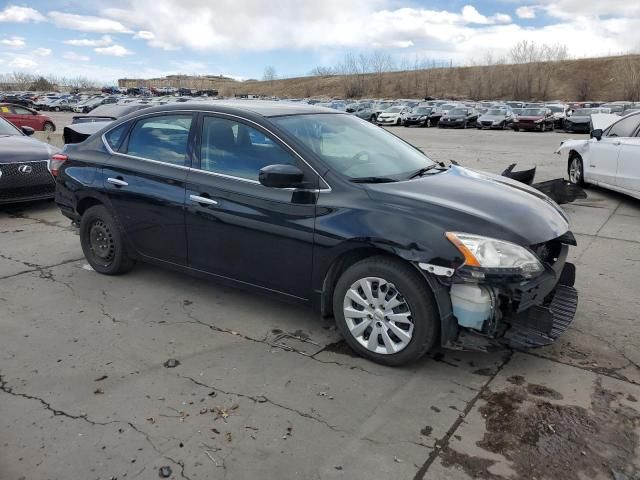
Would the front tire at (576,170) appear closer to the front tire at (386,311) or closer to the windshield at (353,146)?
the windshield at (353,146)

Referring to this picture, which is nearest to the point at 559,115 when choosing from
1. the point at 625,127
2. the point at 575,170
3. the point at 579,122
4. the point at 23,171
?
the point at 579,122

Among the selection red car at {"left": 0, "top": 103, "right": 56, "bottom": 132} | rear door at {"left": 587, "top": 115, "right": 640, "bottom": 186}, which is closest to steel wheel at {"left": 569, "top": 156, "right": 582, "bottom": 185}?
rear door at {"left": 587, "top": 115, "right": 640, "bottom": 186}

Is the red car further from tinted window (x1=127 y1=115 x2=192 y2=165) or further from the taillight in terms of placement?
tinted window (x1=127 y1=115 x2=192 y2=165)

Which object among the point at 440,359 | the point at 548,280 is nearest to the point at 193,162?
the point at 440,359

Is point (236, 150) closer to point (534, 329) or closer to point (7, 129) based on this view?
point (534, 329)

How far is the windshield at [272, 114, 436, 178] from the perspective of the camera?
4023 mm

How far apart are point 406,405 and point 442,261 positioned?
0.89 metres

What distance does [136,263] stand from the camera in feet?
18.5

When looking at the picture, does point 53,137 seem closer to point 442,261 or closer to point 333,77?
point 442,261

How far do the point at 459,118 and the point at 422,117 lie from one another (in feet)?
10.7

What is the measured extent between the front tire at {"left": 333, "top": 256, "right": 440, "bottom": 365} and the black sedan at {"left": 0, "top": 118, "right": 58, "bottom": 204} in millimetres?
6195

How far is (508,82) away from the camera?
286 ft

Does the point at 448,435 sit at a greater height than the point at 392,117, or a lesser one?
lesser

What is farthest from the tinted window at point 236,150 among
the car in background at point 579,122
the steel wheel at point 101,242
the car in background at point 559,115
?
the car in background at point 559,115
